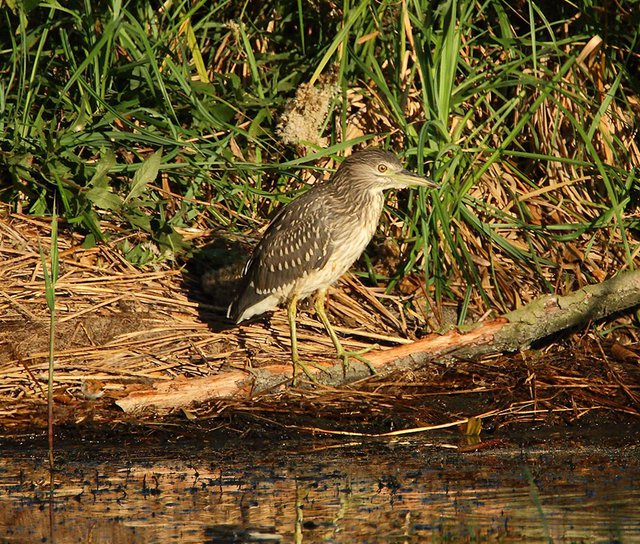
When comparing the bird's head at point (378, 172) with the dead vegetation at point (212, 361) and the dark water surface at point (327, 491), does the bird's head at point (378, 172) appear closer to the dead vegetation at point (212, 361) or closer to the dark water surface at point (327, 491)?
the dead vegetation at point (212, 361)

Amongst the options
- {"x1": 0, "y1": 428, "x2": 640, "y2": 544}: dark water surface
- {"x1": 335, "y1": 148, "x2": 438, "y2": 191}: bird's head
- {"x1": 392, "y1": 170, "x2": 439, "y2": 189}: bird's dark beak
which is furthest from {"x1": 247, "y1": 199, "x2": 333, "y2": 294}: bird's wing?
{"x1": 0, "y1": 428, "x2": 640, "y2": 544}: dark water surface

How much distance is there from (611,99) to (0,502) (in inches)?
185

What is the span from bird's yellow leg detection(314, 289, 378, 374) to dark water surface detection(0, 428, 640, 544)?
0.81m

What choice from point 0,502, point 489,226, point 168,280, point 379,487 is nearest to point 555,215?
point 489,226

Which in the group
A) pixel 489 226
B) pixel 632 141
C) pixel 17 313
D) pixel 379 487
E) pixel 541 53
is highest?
pixel 541 53

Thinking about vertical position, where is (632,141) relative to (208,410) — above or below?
above

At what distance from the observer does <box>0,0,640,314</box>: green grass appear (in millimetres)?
6805

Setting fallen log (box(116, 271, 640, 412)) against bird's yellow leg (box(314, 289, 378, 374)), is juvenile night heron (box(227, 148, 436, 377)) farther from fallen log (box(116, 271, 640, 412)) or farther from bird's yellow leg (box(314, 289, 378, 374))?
fallen log (box(116, 271, 640, 412))

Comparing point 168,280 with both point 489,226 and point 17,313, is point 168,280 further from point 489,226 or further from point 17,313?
point 489,226

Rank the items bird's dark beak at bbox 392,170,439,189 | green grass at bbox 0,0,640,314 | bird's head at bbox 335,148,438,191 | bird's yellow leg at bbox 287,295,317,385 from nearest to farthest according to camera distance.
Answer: bird's yellow leg at bbox 287,295,317,385 → bird's dark beak at bbox 392,170,439,189 → bird's head at bbox 335,148,438,191 → green grass at bbox 0,0,640,314

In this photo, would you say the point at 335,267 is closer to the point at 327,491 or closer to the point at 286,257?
the point at 286,257

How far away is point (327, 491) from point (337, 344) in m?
1.80

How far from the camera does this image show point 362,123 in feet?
24.8

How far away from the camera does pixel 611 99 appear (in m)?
7.14
